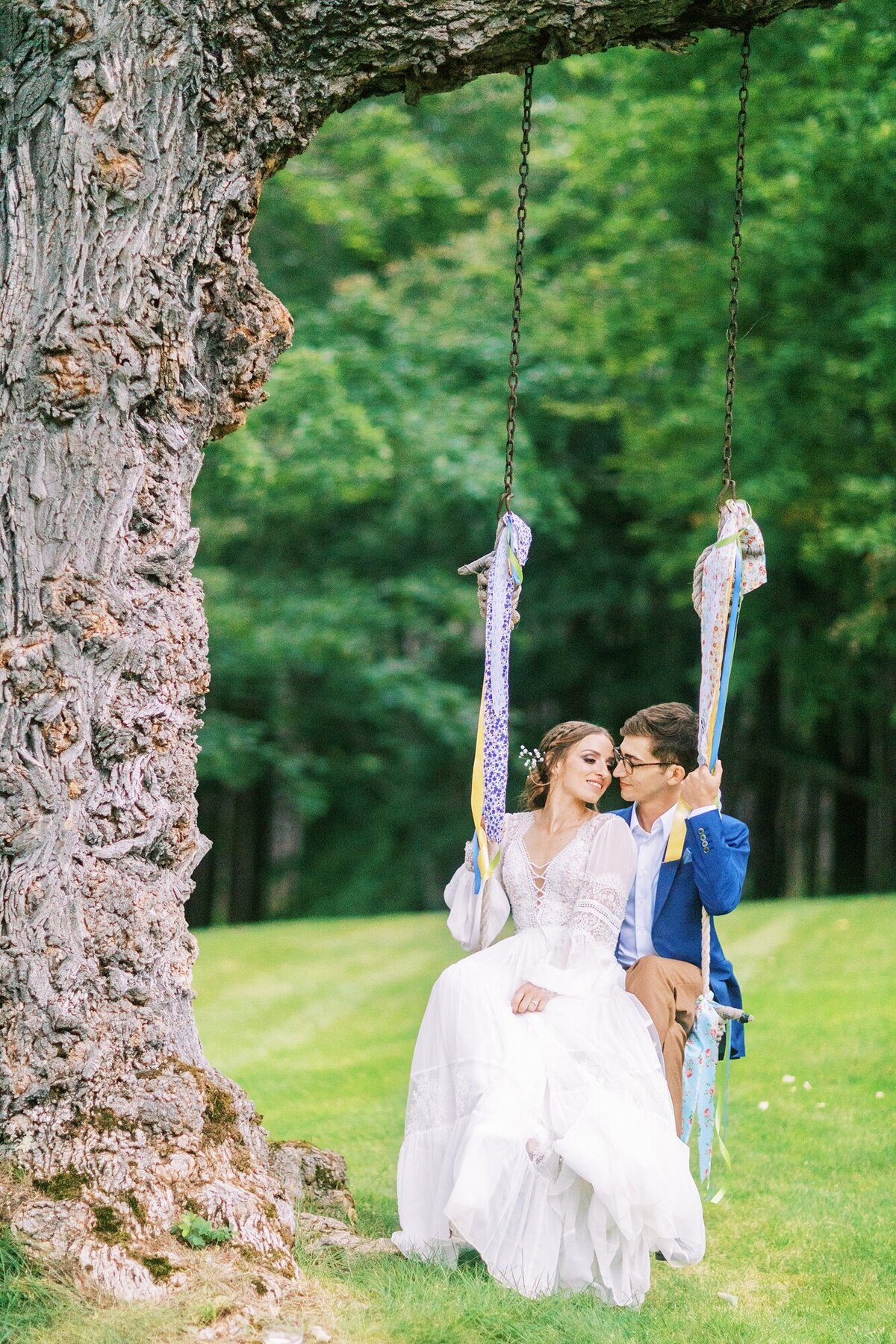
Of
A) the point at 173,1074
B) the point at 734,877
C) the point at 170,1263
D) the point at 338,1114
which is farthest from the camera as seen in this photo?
the point at 338,1114

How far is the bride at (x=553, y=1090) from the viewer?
381 centimetres

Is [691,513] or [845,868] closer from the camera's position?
[691,513]

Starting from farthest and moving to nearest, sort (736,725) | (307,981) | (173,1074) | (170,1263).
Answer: (736,725) < (307,981) < (173,1074) < (170,1263)

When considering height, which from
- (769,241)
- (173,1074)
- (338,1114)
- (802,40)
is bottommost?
(338,1114)

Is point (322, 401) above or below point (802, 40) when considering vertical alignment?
below

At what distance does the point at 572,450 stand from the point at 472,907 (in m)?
14.1

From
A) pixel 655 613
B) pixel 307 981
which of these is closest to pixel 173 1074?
pixel 307 981

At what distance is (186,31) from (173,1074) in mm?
2841

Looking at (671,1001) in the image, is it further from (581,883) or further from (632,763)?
(632,763)

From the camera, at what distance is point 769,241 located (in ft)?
41.9

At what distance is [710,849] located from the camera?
4.23 meters

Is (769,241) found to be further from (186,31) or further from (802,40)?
(186,31)

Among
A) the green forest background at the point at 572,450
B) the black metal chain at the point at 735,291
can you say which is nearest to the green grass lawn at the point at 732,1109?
the black metal chain at the point at 735,291

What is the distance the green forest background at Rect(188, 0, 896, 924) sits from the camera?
489 inches
